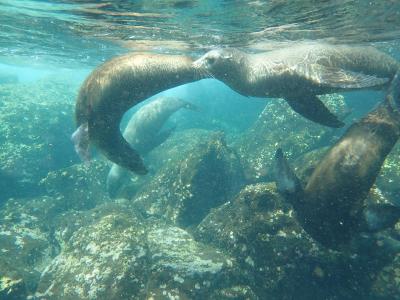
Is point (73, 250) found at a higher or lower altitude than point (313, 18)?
lower

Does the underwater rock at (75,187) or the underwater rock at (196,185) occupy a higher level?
the underwater rock at (196,185)

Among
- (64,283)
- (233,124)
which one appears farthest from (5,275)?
(233,124)

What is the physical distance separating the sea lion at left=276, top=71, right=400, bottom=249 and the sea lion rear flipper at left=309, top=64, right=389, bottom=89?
30.1 inches

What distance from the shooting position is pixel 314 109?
6863mm

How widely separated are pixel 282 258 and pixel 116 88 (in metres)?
4.34

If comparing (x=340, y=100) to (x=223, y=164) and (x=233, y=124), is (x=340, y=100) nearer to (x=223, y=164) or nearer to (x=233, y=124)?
(x=223, y=164)

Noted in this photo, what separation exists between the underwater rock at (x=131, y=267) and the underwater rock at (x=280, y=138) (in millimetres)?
5177

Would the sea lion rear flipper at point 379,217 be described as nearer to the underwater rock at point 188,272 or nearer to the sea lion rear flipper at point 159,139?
the underwater rock at point 188,272

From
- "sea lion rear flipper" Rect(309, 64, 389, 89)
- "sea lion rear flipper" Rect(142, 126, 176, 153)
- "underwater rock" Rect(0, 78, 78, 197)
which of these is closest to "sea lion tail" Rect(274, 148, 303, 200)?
"sea lion rear flipper" Rect(309, 64, 389, 89)

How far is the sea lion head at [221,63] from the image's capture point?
20.0ft

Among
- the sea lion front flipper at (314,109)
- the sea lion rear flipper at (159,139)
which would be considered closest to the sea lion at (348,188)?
the sea lion front flipper at (314,109)

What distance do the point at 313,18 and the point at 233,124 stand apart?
41.4ft

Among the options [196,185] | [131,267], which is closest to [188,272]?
[131,267]

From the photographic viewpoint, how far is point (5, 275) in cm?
670
